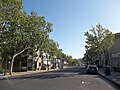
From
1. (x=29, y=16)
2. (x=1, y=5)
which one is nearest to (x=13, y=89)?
(x=1, y=5)

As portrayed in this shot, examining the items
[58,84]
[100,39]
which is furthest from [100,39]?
[58,84]

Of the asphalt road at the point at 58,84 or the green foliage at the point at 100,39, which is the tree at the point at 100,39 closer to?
the green foliage at the point at 100,39

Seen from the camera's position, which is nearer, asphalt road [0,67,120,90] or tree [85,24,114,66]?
asphalt road [0,67,120,90]

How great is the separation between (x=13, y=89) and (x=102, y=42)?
40.3m

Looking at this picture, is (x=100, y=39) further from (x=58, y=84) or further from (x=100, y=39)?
(x=58, y=84)

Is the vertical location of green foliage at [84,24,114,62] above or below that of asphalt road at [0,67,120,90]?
above

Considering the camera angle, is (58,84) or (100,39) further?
(100,39)

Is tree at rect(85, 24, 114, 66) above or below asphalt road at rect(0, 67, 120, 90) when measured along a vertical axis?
above

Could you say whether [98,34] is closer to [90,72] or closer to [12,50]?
[90,72]

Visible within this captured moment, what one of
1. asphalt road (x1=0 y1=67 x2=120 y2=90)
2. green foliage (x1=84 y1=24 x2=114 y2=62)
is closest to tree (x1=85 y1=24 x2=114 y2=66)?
green foliage (x1=84 y1=24 x2=114 y2=62)

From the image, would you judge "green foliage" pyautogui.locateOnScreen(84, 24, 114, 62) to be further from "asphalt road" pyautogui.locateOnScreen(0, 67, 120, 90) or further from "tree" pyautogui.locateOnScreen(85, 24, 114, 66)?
"asphalt road" pyautogui.locateOnScreen(0, 67, 120, 90)

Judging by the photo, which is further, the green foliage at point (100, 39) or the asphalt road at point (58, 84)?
the green foliage at point (100, 39)

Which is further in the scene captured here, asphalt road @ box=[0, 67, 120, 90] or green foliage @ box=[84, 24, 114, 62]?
green foliage @ box=[84, 24, 114, 62]

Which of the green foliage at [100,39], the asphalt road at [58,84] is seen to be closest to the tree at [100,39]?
the green foliage at [100,39]
